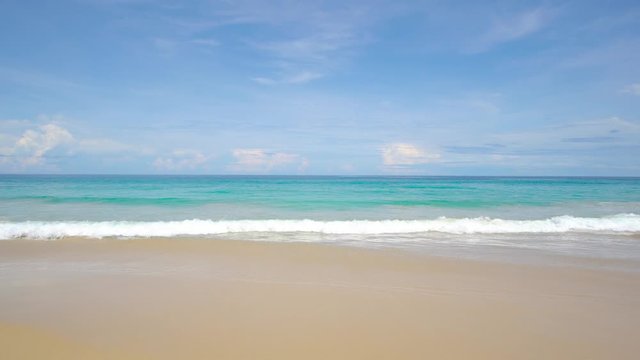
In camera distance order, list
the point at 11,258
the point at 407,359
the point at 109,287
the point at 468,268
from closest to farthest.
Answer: the point at 407,359 → the point at 109,287 → the point at 468,268 → the point at 11,258

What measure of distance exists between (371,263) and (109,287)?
14.6 ft

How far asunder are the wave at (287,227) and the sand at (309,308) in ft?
9.82

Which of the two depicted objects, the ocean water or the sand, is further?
the ocean water

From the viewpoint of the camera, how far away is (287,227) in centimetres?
1188

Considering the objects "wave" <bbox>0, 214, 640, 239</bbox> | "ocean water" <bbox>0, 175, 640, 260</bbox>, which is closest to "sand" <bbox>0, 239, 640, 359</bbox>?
"ocean water" <bbox>0, 175, 640, 260</bbox>

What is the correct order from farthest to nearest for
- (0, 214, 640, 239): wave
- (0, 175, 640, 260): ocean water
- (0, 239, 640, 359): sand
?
(0, 214, 640, 239): wave → (0, 175, 640, 260): ocean water → (0, 239, 640, 359): sand

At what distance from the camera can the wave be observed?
9.94 m

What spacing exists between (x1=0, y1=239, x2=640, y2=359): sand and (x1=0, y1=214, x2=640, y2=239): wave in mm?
2993

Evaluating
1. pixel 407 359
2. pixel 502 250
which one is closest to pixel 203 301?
pixel 407 359

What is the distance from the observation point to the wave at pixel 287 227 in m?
9.94

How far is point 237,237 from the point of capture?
9750 millimetres

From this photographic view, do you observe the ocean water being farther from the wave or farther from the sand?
the sand

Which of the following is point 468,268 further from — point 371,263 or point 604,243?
point 604,243

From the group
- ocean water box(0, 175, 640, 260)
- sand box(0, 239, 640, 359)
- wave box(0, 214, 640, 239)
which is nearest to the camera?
sand box(0, 239, 640, 359)
